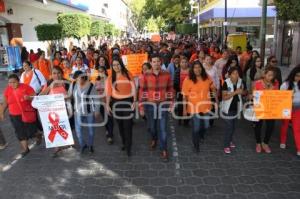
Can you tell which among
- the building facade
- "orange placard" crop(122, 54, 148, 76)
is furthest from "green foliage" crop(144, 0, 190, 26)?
"orange placard" crop(122, 54, 148, 76)

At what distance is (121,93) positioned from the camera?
5941 millimetres

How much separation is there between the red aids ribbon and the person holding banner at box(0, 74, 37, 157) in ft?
1.75

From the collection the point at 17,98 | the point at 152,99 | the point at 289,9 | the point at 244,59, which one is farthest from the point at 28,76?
the point at 289,9

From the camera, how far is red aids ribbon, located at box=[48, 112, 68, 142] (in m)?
6.17

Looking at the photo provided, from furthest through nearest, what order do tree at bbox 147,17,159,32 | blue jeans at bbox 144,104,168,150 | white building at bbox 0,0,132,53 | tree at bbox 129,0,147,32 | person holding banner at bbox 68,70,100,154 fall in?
tree at bbox 147,17,159,32, tree at bbox 129,0,147,32, white building at bbox 0,0,132,53, person holding banner at bbox 68,70,100,154, blue jeans at bbox 144,104,168,150

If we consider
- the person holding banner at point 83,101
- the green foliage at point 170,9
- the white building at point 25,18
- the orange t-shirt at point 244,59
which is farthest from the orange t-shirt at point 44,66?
the green foliage at point 170,9

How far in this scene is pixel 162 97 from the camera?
5.89 m

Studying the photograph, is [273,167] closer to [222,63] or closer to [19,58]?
[222,63]

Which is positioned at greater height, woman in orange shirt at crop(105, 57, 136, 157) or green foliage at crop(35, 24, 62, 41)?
green foliage at crop(35, 24, 62, 41)

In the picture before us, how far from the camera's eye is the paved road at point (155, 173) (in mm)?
4902

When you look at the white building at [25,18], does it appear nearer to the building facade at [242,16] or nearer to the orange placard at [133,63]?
the orange placard at [133,63]

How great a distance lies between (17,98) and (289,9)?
20.8 feet

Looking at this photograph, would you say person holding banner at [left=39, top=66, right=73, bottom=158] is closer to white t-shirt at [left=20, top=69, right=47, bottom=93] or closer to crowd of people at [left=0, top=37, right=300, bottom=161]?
crowd of people at [left=0, top=37, right=300, bottom=161]

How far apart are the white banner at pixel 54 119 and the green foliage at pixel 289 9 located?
216 inches
